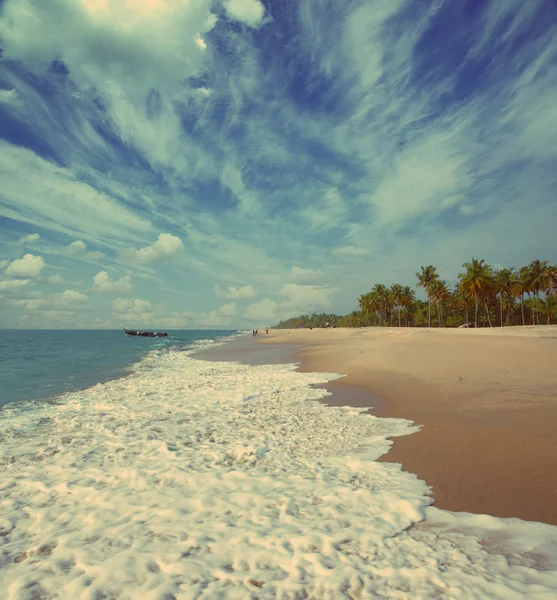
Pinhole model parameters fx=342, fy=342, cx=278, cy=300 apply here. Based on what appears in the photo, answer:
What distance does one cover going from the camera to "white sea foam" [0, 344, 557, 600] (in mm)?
3801

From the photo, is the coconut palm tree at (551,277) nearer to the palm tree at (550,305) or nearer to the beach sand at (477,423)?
the palm tree at (550,305)

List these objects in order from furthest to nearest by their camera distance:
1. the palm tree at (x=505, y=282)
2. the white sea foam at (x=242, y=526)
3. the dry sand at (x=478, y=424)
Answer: the palm tree at (x=505, y=282)
the dry sand at (x=478, y=424)
the white sea foam at (x=242, y=526)

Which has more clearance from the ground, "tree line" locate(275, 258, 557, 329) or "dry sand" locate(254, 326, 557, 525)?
"tree line" locate(275, 258, 557, 329)

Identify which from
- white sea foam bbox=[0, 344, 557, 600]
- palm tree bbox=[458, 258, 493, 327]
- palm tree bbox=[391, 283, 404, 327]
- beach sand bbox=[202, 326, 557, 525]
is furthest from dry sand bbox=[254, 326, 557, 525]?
palm tree bbox=[391, 283, 404, 327]

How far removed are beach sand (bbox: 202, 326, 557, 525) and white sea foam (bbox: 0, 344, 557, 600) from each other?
0.60 metres

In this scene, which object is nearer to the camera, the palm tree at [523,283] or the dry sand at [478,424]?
the dry sand at [478,424]

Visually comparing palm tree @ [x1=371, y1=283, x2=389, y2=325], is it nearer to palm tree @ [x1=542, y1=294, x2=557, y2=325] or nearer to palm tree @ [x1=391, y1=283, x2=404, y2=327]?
palm tree @ [x1=391, y1=283, x2=404, y2=327]

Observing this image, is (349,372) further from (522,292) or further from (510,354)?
(522,292)

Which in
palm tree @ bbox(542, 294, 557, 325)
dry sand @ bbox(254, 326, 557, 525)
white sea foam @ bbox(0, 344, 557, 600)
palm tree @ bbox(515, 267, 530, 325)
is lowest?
white sea foam @ bbox(0, 344, 557, 600)

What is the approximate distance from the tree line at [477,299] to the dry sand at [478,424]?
58724 millimetres

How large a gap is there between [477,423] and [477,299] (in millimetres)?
74238

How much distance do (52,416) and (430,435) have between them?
40.8ft

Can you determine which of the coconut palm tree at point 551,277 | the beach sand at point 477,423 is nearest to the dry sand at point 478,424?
the beach sand at point 477,423

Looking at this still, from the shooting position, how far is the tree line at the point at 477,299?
236 feet
